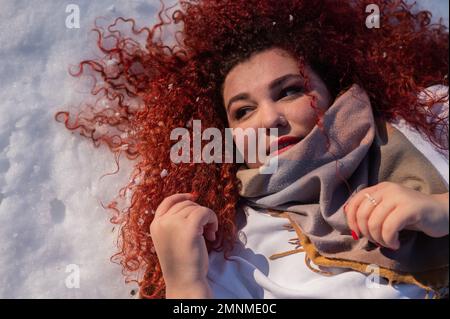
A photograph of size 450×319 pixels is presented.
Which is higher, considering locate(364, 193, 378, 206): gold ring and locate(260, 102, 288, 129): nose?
locate(260, 102, 288, 129): nose

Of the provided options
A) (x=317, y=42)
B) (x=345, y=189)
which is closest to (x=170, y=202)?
(x=345, y=189)

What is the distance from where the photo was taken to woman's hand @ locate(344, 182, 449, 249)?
103 centimetres

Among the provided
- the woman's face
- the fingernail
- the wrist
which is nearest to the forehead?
the woman's face

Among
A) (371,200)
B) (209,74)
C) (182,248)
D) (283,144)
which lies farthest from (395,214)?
(209,74)

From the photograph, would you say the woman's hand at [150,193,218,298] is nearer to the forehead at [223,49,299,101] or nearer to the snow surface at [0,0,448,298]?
the snow surface at [0,0,448,298]

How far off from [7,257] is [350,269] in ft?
3.26

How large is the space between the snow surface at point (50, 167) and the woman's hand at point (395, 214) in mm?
715

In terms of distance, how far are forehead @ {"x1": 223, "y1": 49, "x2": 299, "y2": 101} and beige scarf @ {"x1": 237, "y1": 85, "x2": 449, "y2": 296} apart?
0.18 metres

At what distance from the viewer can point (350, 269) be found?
122cm

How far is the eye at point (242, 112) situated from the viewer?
136cm

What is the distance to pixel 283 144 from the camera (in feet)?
4.25

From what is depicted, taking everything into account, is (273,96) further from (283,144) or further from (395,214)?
(395,214)
